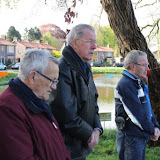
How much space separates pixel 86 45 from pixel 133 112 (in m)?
0.93

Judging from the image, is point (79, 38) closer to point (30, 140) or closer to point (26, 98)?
point (26, 98)

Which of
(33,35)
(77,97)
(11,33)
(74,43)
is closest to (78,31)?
(74,43)

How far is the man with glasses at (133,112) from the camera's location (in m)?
2.54

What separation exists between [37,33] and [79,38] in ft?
199

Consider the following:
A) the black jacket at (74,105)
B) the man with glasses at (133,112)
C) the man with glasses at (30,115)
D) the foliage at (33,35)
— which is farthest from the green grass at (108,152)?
the foliage at (33,35)

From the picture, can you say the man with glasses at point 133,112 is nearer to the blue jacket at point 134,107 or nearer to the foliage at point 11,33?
the blue jacket at point 134,107

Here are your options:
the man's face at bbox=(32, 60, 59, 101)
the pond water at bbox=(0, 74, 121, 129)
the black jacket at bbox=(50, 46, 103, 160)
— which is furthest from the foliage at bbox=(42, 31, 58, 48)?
the man's face at bbox=(32, 60, 59, 101)

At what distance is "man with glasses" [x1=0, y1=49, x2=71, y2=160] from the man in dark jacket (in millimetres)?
342

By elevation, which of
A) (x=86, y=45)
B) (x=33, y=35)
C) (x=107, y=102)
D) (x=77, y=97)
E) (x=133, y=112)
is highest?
(x=33, y=35)

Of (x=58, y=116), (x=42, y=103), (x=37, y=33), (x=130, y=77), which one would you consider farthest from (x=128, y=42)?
(x=37, y=33)

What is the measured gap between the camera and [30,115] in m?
1.44

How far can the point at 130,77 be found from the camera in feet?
8.71

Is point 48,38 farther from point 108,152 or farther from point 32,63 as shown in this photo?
point 32,63

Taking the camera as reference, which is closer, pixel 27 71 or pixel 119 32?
pixel 27 71
